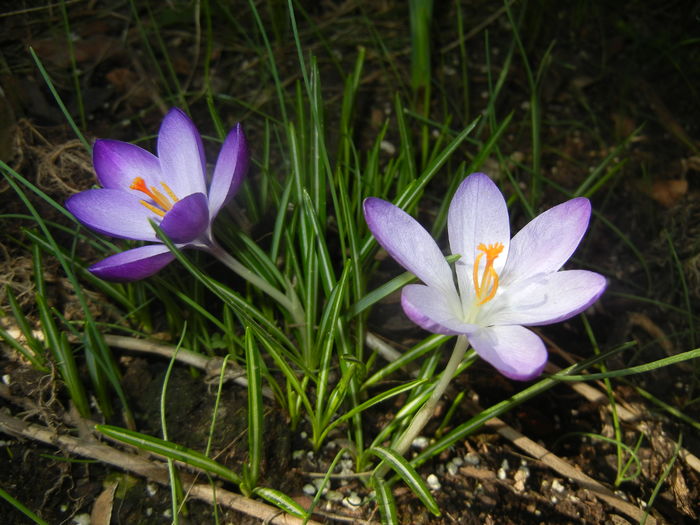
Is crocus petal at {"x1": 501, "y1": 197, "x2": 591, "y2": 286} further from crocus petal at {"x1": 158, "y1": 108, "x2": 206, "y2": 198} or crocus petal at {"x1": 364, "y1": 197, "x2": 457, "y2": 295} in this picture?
crocus petal at {"x1": 158, "y1": 108, "x2": 206, "y2": 198}

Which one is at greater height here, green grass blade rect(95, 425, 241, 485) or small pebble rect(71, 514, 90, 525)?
green grass blade rect(95, 425, 241, 485)

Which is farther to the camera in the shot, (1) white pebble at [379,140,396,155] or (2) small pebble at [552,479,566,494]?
(1) white pebble at [379,140,396,155]

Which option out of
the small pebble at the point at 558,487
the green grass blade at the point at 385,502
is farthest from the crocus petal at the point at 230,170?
the small pebble at the point at 558,487

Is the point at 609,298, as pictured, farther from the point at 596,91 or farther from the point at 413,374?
the point at 596,91

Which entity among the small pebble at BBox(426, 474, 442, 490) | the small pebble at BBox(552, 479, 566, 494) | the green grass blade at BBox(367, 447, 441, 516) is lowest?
the small pebble at BBox(552, 479, 566, 494)

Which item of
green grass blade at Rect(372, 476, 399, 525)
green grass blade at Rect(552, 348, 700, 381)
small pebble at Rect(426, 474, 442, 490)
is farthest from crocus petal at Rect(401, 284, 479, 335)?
small pebble at Rect(426, 474, 442, 490)

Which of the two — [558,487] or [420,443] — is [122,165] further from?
[558,487]

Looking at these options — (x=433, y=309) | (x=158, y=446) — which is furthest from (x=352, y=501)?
(x=433, y=309)

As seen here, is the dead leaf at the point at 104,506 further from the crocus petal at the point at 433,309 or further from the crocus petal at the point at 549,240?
the crocus petal at the point at 549,240
